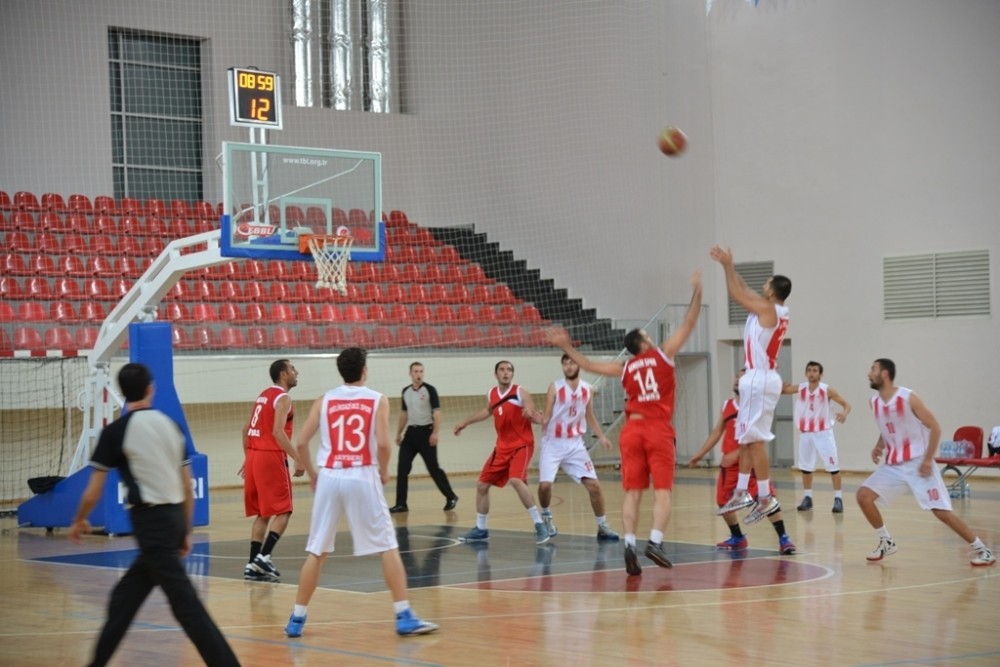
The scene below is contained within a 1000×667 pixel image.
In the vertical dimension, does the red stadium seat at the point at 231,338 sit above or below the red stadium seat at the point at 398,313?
below

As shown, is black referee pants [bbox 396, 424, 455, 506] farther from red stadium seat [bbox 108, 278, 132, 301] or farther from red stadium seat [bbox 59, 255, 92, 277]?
red stadium seat [bbox 59, 255, 92, 277]

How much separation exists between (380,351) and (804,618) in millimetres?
13433

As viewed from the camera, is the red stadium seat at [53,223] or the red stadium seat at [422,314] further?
the red stadium seat at [422,314]

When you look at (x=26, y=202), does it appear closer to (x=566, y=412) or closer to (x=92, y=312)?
(x=92, y=312)

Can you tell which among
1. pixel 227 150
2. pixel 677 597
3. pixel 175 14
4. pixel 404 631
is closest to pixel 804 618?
pixel 677 597

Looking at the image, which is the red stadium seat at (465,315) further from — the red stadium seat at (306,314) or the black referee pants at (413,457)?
the black referee pants at (413,457)

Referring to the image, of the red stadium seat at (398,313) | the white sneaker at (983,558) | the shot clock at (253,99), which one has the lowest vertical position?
the white sneaker at (983,558)

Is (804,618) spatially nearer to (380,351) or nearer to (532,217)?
(380,351)

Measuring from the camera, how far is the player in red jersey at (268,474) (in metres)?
10.6

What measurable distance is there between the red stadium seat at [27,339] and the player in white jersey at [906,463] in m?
12.1

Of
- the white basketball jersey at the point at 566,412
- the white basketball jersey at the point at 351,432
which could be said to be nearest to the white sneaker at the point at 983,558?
the white basketball jersey at the point at 566,412

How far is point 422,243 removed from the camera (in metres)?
24.8

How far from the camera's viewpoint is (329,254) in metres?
15.5

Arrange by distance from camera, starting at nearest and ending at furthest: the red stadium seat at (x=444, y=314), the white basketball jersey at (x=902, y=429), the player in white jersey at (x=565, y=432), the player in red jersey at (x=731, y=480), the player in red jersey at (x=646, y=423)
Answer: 1. the player in red jersey at (x=646, y=423)
2. the white basketball jersey at (x=902, y=429)
3. the player in red jersey at (x=731, y=480)
4. the player in white jersey at (x=565, y=432)
5. the red stadium seat at (x=444, y=314)
